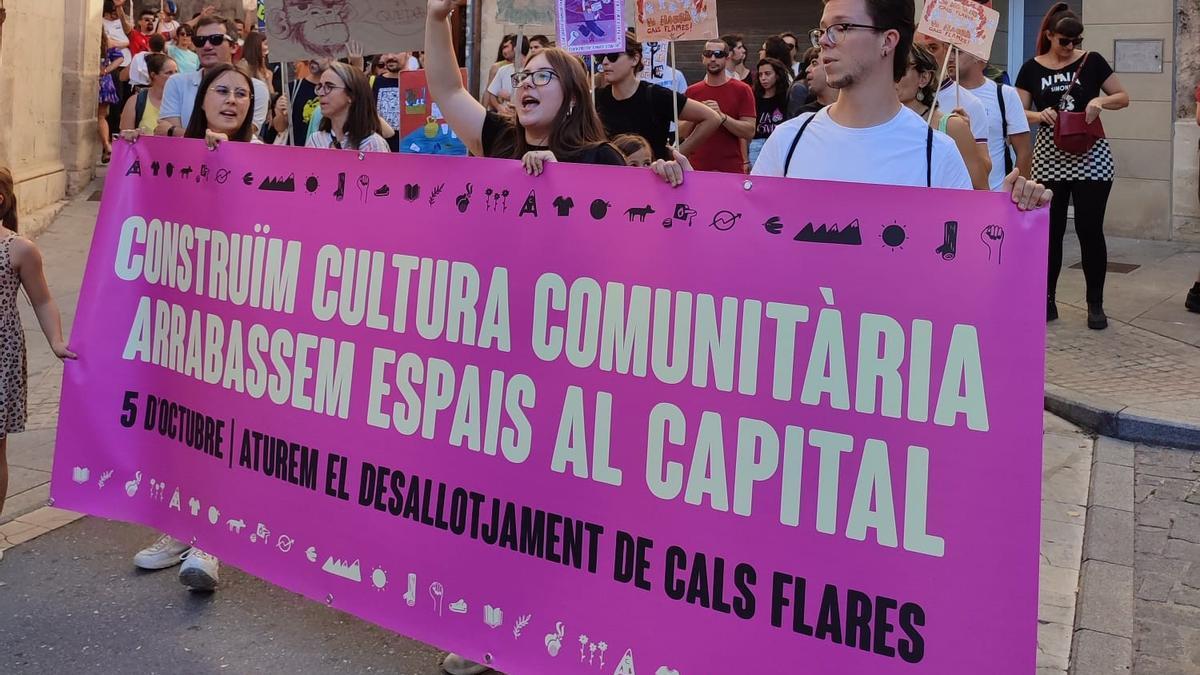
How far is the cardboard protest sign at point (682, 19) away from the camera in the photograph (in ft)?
18.3

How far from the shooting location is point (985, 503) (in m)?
2.76

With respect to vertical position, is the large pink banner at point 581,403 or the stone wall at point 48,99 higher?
the stone wall at point 48,99

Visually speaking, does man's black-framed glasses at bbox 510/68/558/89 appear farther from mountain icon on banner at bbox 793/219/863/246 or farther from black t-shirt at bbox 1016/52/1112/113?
black t-shirt at bbox 1016/52/1112/113

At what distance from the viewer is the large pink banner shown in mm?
2814

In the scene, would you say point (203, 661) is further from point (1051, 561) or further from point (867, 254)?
point (1051, 561)

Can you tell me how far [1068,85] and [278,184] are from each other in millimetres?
5407

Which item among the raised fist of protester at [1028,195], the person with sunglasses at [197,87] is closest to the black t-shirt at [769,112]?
the person with sunglasses at [197,87]

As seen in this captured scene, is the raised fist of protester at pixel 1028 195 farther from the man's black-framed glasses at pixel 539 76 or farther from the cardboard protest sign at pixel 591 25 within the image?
the cardboard protest sign at pixel 591 25

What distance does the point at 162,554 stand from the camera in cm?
459

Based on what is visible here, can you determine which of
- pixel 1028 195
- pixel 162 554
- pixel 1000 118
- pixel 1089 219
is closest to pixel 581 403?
pixel 1028 195

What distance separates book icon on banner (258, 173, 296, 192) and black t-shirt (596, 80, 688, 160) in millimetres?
2813

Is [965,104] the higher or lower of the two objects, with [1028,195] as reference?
higher

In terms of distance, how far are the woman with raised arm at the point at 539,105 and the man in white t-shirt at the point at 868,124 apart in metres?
0.81

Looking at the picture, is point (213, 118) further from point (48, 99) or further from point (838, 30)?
point (48, 99)
